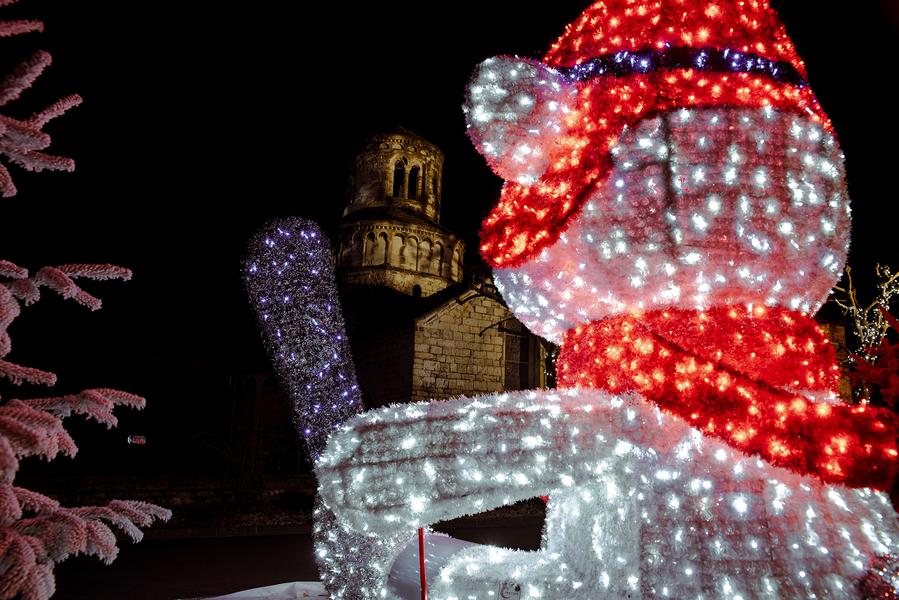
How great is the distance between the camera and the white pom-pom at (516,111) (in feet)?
6.64

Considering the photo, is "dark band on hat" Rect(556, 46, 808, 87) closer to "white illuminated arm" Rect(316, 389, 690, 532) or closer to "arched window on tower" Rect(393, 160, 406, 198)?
"white illuminated arm" Rect(316, 389, 690, 532)

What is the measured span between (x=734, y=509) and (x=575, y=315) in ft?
2.51

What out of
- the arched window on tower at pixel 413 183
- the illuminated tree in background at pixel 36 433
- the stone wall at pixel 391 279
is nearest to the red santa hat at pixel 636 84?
the illuminated tree in background at pixel 36 433

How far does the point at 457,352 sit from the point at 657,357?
16.4m

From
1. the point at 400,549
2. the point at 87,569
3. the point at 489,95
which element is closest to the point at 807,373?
the point at 489,95

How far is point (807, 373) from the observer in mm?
1875

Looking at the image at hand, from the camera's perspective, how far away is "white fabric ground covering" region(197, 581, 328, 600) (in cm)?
480

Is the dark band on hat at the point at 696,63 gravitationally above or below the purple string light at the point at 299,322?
above

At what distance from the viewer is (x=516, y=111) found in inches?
80.0

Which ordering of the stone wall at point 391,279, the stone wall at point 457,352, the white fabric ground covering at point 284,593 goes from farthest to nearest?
the stone wall at point 391,279
the stone wall at point 457,352
the white fabric ground covering at point 284,593

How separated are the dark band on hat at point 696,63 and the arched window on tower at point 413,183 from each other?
90.0ft

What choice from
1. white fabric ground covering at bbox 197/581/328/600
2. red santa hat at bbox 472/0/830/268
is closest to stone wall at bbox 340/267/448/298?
white fabric ground covering at bbox 197/581/328/600

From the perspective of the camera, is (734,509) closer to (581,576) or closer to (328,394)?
(581,576)

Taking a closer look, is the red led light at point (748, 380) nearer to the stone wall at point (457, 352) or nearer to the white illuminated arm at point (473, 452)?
the white illuminated arm at point (473, 452)
